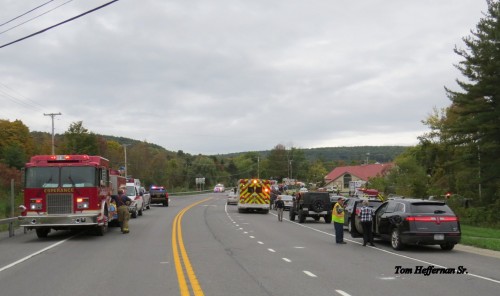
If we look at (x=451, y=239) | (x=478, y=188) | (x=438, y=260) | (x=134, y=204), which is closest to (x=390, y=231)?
(x=451, y=239)

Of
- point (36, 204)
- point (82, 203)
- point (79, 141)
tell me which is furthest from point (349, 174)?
point (36, 204)

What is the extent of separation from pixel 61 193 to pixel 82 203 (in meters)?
0.83

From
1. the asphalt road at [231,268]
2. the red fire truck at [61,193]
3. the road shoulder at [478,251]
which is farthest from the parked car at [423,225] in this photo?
the red fire truck at [61,193]

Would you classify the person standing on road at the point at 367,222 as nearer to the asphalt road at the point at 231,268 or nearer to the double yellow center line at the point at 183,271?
the asphalt road at the point at 231,268

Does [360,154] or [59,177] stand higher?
[360,154]

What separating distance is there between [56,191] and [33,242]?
6.32ft

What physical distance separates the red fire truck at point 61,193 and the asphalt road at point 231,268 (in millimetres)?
792

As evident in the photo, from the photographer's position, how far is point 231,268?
1167 cm

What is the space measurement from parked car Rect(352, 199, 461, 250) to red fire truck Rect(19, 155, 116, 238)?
34.1 ft

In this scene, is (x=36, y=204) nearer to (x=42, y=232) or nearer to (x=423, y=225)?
(x=42, y=232)

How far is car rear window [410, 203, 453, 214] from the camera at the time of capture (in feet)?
50.1

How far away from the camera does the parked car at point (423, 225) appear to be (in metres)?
14.8

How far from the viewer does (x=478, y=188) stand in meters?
44.8

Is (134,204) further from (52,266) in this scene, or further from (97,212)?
(52,266)
